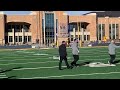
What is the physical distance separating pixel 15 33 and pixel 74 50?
7613 cm

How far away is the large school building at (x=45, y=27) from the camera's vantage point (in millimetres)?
91875

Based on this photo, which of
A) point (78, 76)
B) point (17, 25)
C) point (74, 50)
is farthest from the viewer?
point (17, 25)

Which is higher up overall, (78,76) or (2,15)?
(2,15)

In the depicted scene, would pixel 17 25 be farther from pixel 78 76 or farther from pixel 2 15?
pixel 78 76

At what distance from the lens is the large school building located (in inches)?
3617

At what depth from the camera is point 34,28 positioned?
305ft

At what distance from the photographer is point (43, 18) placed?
93.9 m

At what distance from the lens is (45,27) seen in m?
94.6

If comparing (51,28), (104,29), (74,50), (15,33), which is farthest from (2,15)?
(74,50)
